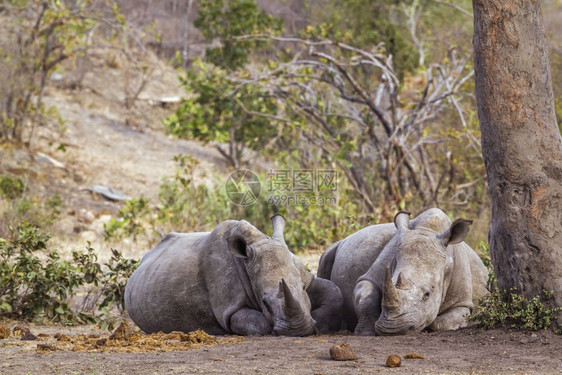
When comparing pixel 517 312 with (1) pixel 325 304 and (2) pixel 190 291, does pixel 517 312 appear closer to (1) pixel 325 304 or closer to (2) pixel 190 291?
(1) pixel 325 304

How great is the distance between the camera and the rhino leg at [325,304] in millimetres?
7156

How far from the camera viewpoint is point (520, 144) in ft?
19.9

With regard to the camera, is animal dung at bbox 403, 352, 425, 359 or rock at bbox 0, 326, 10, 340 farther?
rock at bbox 0, 326, 10, 340

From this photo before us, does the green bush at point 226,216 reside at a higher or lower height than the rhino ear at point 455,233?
lower

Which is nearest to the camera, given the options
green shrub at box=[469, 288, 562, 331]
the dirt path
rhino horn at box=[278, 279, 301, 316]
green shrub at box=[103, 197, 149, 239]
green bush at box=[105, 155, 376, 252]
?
the dirt path

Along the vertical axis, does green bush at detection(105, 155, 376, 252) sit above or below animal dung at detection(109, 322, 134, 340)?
above

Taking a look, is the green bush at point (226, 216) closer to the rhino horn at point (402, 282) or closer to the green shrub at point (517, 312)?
the rhino horn at point (402, 282)

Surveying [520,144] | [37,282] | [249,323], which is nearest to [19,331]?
[37,282]

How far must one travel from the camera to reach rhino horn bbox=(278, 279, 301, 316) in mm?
6234

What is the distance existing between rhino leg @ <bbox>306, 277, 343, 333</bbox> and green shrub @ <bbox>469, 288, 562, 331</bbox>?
1324mm

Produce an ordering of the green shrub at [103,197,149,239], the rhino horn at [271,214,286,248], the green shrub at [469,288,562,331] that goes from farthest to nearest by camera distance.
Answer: the green shrub at [103,197,149,239]
the rhino horn at [271,214,286,248]
the green shrub at [469,288,562,331]

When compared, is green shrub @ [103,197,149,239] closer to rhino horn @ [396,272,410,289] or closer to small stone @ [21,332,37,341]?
small stone @ [21,332,37,341]

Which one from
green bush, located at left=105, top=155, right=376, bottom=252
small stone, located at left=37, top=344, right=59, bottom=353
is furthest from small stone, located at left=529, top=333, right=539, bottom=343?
green bush, located at left=105, top=155, right=376, bottom=252

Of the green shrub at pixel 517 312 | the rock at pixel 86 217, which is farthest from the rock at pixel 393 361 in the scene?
the rock at pixel 86 217
